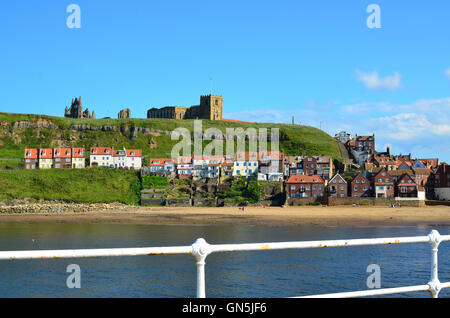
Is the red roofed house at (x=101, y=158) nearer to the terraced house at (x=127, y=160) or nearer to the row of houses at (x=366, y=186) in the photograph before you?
the terraced house at (x=127, y=160)

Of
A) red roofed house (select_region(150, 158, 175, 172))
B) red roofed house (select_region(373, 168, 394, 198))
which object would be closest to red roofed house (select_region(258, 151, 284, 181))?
red roofed house (select_region(150, 158, 175, 172))

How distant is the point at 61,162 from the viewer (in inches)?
4434

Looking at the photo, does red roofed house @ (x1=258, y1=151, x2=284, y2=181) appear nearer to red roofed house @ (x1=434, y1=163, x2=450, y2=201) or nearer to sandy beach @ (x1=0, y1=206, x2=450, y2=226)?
sandy beach @ (x1=0, y1=206, x2=450, y2=226)

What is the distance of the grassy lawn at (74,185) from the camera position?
89.1m

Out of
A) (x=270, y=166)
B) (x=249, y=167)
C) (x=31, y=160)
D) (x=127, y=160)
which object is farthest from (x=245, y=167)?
(x=31, y=160)

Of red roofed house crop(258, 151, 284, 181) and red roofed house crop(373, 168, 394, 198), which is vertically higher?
red roofed house crop(258, 151, 284, 181)

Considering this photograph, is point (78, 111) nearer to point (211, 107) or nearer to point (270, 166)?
point (211, 107)

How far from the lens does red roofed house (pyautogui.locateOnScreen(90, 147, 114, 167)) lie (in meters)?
114

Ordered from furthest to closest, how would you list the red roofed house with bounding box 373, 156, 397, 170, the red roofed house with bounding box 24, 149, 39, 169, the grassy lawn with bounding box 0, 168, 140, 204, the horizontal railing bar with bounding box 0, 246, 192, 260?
the red roofed house with bounding box 24, 149, 39, 169 → the red roofed house with bounding box 373, 156, 397, 170 → the grassy lawn with bounding box 0, 168, 140, 204 → the horizontal railing bar with bounding box 0, 246, 192, 260

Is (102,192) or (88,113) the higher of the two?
(88,113)
